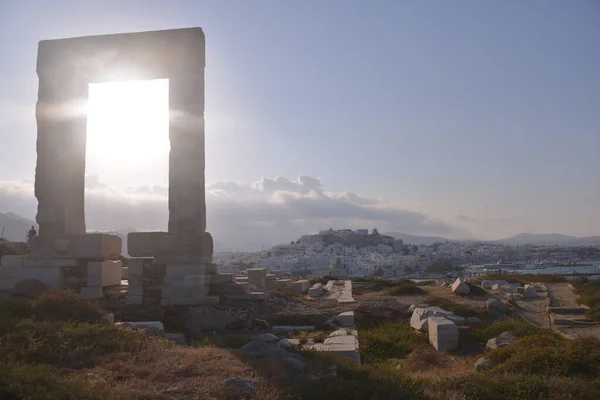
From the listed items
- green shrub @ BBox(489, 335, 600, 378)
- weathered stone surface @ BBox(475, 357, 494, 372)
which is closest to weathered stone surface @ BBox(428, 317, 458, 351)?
weathered stone surface @ BBox(475, 357, 494, 372)

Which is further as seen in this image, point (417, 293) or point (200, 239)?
point (417, 293)

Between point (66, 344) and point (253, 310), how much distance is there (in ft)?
18.6

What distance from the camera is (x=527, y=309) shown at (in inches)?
575

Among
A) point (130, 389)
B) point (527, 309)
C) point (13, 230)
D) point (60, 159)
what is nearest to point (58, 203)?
point (60, 159)

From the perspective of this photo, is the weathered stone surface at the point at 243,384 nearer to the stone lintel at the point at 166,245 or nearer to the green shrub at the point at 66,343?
the green shrub at the point at 66,343

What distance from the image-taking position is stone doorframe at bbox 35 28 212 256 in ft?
41.8

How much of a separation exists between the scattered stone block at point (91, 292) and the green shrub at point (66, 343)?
467cm

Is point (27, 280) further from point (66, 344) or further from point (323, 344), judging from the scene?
point (323, 344)

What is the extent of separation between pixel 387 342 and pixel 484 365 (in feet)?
8.03

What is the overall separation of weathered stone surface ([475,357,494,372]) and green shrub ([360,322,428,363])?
5.67ft

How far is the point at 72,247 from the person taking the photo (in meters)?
13.0

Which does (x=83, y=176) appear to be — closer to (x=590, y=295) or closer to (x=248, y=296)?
(x=248, y=296)

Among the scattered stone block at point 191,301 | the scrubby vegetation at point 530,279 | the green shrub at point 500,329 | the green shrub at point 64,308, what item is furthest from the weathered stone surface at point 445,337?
the scrubby vegetation at point 530,279

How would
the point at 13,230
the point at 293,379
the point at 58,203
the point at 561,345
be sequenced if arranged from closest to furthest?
the point at 293,379
the point at 561,345
the point at 58,203
the point at 13,230
